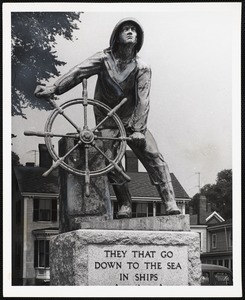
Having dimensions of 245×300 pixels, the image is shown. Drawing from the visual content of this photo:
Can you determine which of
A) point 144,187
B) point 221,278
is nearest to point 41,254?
point 144,187

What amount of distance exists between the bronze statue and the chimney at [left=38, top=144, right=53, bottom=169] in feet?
17.6

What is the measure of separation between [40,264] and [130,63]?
6.79 metres

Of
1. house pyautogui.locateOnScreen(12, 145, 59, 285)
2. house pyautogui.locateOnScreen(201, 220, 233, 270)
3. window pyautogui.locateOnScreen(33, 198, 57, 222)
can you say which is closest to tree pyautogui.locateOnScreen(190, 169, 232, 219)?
house pyautogui.locateOnScreen(201, 220, 233, 270)

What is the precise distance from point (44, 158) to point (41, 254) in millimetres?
1990

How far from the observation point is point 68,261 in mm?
9836

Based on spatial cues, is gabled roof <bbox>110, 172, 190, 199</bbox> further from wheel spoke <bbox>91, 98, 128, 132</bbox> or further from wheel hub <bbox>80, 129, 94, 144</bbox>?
wheel hub <bbox>80, 129, 94, 144</bbox>

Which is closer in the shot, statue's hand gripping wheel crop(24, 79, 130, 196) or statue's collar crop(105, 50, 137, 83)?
statue's hand gripping wheel crop(24, 79, 130, 196)

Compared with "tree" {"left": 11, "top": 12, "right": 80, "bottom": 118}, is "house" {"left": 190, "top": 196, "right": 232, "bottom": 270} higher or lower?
lower

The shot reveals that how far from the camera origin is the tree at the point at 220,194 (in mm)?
16062

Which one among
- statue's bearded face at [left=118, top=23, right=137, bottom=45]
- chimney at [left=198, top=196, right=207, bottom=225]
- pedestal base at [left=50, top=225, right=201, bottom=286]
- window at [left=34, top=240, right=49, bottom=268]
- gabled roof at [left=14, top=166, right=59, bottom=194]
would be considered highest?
statue's bearded face at [left=118, top=23, right=137, bottom=45]

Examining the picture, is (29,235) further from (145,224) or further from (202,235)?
(145,224)

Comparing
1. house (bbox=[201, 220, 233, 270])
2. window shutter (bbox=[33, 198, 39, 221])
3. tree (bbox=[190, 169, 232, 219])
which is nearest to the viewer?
tree (bbox=[190, 169, 232, 219])

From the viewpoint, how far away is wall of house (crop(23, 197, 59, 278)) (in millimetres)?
15648

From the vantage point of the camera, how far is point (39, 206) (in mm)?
17047
